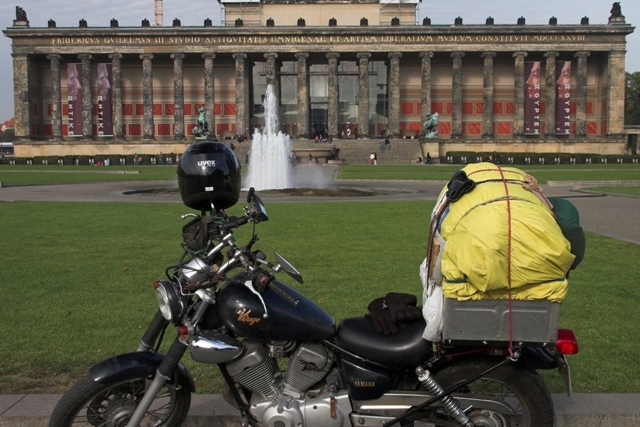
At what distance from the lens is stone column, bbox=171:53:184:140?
258 feet

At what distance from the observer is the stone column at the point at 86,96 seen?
7850 cm

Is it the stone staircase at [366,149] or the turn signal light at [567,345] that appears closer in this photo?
the turn signal light at [567,345]

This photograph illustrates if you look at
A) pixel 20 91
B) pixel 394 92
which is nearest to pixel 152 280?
pixel 394 92

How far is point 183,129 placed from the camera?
8044cm

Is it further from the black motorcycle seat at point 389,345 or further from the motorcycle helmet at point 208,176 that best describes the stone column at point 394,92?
the black motorcycle seat at point 389,345

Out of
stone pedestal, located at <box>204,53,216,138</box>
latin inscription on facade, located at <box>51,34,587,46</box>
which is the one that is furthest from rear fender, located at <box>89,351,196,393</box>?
latin inscription on facade, located at <box>51,34,587,46</box>

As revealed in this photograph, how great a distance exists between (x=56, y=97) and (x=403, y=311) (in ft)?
267

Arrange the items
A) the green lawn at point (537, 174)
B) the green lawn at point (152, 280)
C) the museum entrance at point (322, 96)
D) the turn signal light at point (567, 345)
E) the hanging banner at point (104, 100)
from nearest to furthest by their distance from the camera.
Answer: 1. the turn signal light at point (567, 345)
2. the green lawn at point (152, 280)
3. the green lawn at point (537, 174)
4. the hanging banner at point (104, 100)
5. the museum entrance at point (322, 96)

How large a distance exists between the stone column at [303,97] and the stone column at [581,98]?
29.2 metres

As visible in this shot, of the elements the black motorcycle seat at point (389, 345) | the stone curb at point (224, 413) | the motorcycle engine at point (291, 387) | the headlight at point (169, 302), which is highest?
the headlight at point (169, 302)

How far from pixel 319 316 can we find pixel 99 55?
81.0 metres

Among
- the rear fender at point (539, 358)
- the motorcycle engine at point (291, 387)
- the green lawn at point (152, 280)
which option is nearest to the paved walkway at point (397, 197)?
the green lawn at point (152, 280)

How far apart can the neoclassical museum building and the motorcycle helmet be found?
240 ft

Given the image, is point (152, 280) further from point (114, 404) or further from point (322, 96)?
point (322, 96)
